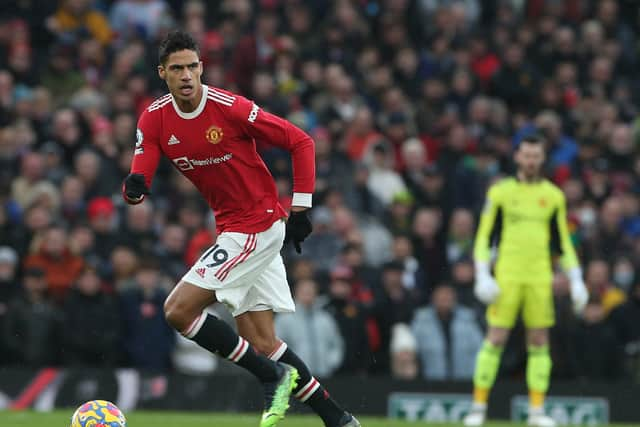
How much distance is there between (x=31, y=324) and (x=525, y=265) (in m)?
4.83

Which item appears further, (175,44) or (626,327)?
(626,327)

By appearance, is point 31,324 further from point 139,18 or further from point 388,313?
point 139,18

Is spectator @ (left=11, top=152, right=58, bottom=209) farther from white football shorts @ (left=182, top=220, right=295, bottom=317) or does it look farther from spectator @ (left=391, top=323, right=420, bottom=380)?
white football shorts @ (left=182, top=220, right=295, bottom=317)

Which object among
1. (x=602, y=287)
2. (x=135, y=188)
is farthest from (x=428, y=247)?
(x=135, y=188)

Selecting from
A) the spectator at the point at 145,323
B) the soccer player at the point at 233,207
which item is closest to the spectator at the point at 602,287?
the spectator at the point at 145,323

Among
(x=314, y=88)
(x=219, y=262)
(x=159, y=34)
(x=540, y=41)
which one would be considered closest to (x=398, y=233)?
(x=314, y=88)

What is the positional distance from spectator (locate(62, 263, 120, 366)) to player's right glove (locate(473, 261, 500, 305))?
3.81 metres

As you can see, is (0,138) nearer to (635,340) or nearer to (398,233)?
(398,233)

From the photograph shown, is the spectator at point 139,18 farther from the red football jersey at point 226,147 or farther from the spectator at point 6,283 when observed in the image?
the red football jersey at point 226,147

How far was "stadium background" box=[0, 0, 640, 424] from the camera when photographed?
13.5m

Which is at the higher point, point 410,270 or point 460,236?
point 460,236

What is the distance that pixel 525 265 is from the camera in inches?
460

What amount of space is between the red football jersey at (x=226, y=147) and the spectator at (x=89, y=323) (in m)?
5.17

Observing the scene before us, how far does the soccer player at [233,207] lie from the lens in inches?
319
